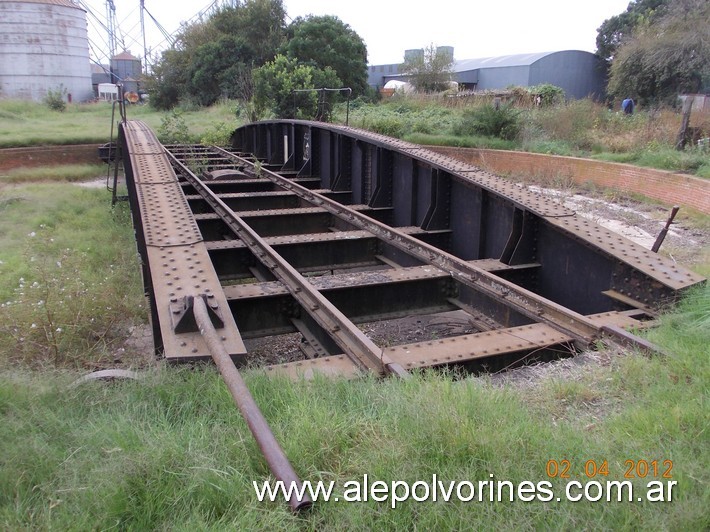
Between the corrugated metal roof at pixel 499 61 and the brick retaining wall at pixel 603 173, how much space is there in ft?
108

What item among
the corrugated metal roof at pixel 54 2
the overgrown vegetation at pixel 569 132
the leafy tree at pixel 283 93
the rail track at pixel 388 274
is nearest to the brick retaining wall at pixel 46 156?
the leafy tree at pixel 283 93

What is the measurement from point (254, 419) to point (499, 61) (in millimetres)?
52428

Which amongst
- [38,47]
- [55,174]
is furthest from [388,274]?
[38,47]

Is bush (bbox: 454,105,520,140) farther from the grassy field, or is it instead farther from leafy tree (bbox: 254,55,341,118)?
the grassy field

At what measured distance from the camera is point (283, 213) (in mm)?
7664

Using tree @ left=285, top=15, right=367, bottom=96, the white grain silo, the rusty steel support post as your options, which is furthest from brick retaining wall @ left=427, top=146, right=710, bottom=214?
the white grain silo

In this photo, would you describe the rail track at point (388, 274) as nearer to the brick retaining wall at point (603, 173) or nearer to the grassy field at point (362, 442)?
the grassy field at point (362, 442)

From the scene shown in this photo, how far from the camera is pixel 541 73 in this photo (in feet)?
149

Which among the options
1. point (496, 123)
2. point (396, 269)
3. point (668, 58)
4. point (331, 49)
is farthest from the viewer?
point (331, 49)

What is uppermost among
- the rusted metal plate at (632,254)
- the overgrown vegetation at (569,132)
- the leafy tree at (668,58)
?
the leafy tree at (668,58)

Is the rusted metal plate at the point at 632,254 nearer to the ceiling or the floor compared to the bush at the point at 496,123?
nearer to the floor

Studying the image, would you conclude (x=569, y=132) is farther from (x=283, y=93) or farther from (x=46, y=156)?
(x=46, y=156)

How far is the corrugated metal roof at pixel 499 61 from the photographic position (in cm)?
4631

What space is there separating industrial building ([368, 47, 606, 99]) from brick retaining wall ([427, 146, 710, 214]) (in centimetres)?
2977
